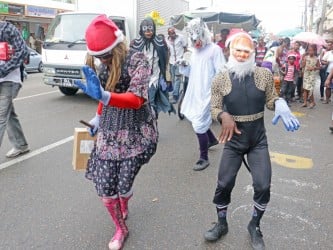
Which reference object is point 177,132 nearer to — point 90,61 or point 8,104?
point 8,104

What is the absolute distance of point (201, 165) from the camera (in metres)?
4.72

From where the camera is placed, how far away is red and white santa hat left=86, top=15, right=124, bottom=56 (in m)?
2.42

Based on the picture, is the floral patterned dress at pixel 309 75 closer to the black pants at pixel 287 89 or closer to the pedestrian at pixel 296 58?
the pedestrian at pixel 296 58

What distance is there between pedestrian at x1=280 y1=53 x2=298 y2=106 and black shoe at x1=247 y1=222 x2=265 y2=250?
24.3 ft

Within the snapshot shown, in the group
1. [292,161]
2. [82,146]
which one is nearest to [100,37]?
[82,146]

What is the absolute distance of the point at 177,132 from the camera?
6.54 m

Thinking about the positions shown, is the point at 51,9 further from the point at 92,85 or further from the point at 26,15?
the point at 92,85

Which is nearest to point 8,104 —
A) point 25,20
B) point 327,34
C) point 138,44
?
point 138,44

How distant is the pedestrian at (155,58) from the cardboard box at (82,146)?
247cm

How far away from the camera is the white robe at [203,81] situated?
14.9ft

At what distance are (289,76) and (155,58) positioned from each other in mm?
5420

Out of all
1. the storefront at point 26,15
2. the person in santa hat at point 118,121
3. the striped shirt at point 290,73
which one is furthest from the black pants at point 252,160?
the storefront at point 26,15

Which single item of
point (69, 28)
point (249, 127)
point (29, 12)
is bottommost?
point (249, 127)

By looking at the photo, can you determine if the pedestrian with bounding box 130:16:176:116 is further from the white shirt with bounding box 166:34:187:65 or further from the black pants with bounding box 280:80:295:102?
the black pants with bounding box 280:80:295:102
